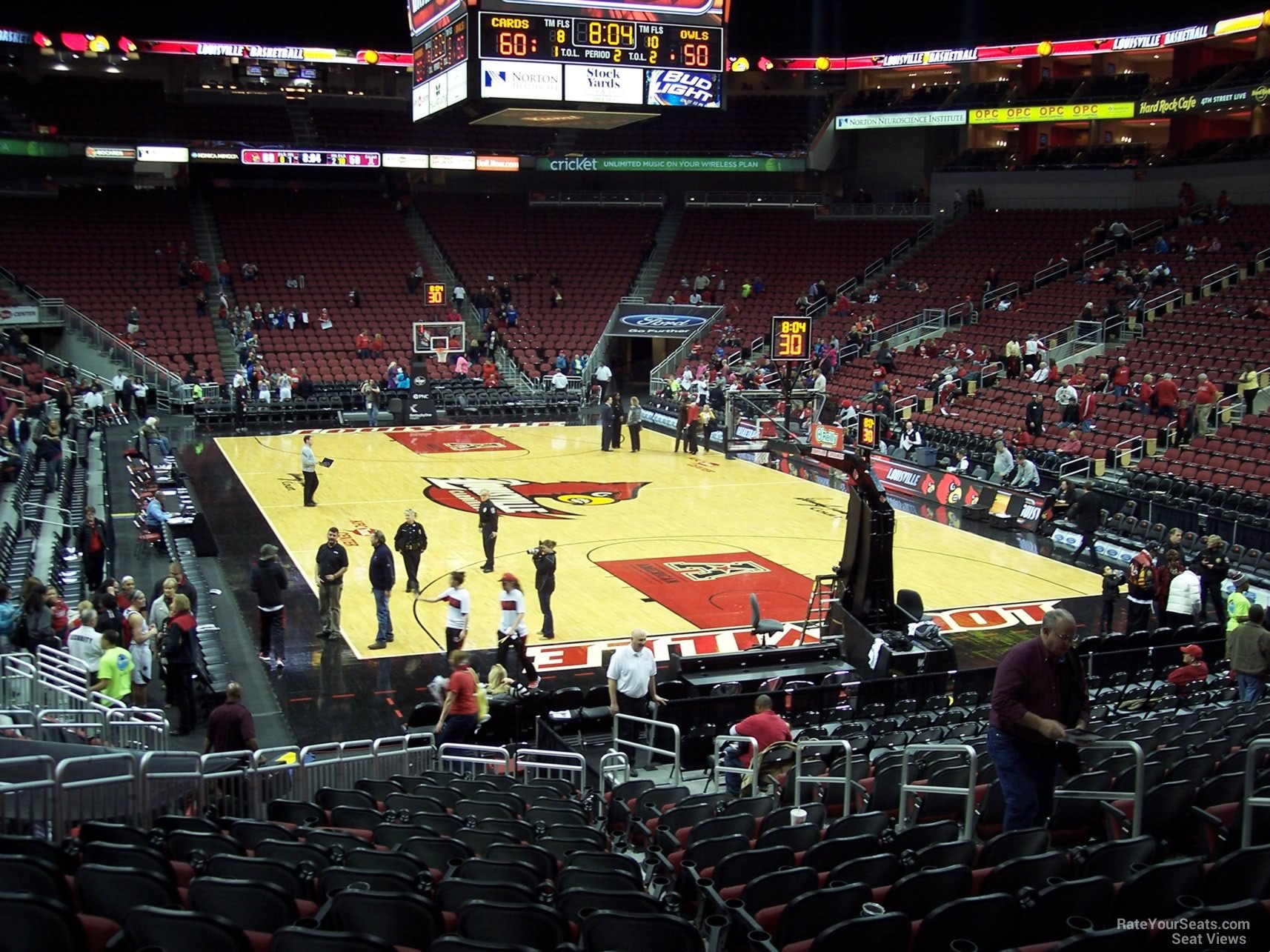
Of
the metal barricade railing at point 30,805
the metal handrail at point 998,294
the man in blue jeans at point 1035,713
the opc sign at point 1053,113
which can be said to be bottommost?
the metal barricade railing at point 30,805

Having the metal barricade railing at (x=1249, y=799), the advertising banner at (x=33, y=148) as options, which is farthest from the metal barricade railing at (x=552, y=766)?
the advertising banner at (x=33, y=148)

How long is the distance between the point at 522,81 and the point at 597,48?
150 centimetres

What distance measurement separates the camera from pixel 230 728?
1015 centimetres

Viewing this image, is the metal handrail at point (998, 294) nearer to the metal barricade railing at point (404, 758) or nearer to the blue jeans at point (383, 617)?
the blue jeans at point (383, 617)

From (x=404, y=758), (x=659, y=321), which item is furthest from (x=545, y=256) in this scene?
(x=404, y=758)

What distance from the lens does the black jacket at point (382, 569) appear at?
15.5 metres

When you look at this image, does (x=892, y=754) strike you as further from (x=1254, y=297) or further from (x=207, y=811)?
(x=1254, y=297)

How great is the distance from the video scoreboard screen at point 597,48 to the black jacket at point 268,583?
1102cm

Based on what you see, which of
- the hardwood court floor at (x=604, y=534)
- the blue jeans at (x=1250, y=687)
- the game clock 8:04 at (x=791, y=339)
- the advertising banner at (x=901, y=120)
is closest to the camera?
the blue jeans at (x=1250, y=687)

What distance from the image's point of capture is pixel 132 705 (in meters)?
11.7

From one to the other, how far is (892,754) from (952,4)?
39.8 meters

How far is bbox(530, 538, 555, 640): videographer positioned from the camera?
15.9m

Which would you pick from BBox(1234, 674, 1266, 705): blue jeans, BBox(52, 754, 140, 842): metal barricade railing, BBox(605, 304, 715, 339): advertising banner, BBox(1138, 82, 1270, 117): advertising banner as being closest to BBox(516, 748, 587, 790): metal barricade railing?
BBox(52, 754, 140, 842): metal barricade railing

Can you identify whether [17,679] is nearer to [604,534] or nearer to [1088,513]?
[604,534]
